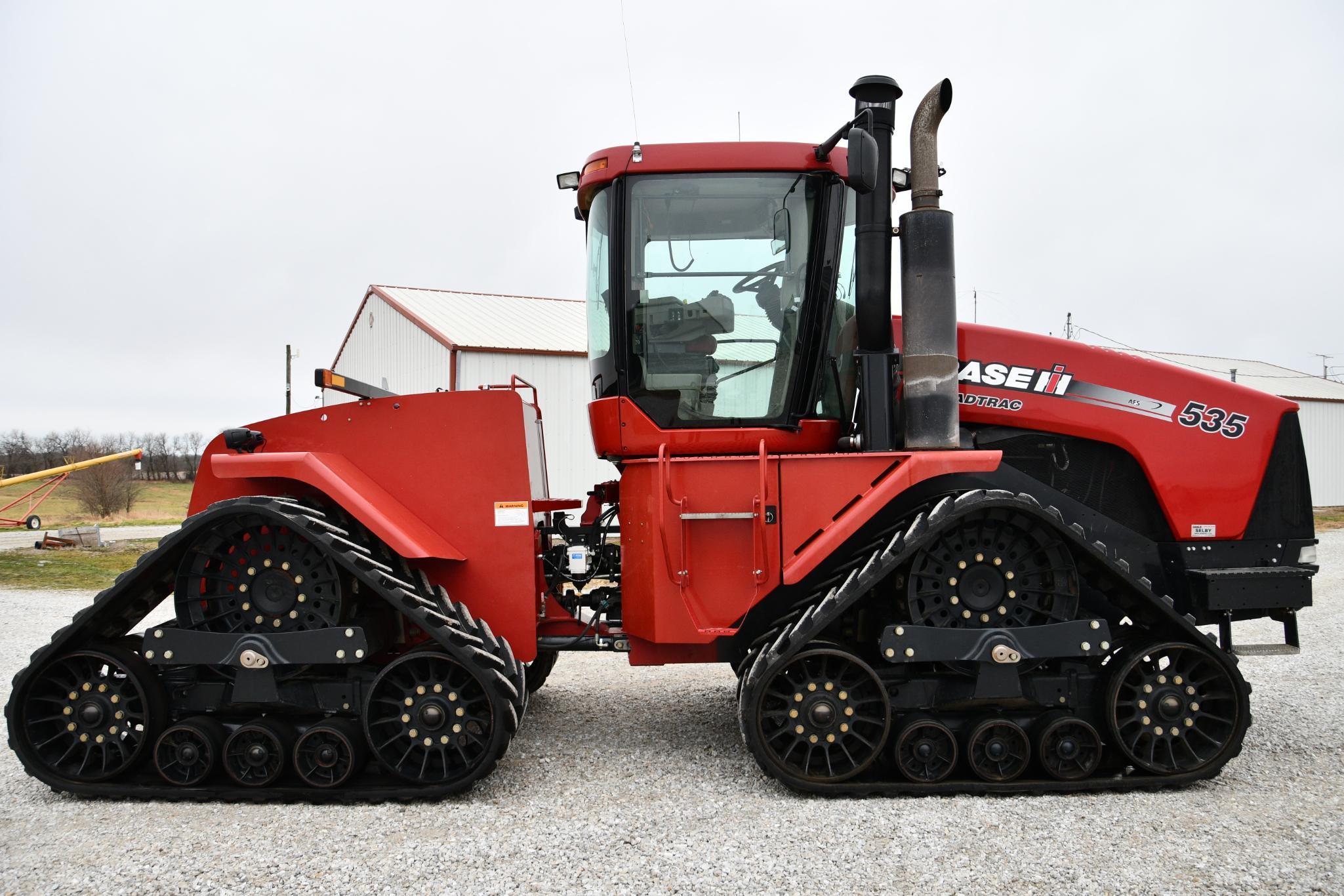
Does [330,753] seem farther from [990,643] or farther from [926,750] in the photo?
[990,643]

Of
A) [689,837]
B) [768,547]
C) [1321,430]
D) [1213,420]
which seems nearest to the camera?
[689,837]

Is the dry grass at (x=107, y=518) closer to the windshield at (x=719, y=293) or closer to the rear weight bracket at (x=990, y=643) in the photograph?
the windshield at (x=719, y=293)

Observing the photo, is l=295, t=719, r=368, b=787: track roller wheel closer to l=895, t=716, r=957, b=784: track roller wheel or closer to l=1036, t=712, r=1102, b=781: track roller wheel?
l=895, t=716, r=957, b=784: track roller wheel

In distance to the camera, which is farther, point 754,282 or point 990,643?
point 754,282

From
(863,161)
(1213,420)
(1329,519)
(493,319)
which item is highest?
(493,319)

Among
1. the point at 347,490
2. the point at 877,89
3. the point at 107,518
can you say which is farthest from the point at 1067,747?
the point at 107,518

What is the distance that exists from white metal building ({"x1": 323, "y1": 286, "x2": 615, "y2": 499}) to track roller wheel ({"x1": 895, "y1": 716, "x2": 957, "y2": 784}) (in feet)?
46.4

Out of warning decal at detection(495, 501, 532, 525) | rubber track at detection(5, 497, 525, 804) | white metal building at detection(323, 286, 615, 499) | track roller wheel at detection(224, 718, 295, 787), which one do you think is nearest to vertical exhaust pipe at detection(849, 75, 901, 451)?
warning decal at detection(495, 501, 532, 525)

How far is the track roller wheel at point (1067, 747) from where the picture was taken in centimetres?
445

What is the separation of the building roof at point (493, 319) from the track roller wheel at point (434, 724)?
14.9 metres

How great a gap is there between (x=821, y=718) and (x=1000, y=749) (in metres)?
0.88

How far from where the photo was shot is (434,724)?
4461 mm

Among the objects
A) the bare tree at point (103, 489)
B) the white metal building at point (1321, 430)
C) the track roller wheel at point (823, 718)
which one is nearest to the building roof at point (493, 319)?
the bare tree at point (103, 489)

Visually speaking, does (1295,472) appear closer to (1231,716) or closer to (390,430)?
(1231,716)
